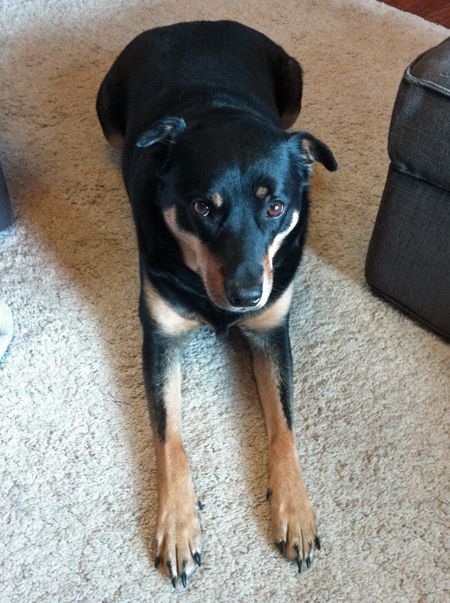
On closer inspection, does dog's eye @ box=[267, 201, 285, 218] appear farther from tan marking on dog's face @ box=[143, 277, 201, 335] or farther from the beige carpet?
the beige carpet

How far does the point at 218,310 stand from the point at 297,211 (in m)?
0.28

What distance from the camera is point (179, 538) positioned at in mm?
1318

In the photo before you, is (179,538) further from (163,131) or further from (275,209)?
(163,131)

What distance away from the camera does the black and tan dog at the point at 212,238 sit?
4.27ft

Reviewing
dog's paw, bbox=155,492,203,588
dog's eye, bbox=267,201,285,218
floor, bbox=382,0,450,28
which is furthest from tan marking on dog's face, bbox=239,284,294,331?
floor, bbox=382,0,450,28

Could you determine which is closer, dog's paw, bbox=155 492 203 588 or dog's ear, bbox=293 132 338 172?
dog's paw, bbox=155 492 203 588

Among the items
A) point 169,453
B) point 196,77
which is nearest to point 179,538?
point 169,453

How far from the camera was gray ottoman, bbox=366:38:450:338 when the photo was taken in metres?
1.45

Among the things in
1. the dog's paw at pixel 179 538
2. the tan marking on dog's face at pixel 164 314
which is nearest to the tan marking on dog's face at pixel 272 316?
the tan marking on dog's face at pixel 164 314

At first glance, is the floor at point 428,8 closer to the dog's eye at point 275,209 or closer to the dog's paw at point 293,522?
the dog's eye at point 275,209

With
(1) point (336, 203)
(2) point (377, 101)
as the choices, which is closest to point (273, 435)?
(1) point (336, 203)

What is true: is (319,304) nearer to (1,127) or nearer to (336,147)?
(336,147)

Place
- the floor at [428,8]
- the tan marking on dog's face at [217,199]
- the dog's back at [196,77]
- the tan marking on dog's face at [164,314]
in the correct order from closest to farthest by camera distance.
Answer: the tan marking on dog's face at [217,199]
the tan marking on dog's face at [164,314]
the dog's back at [196,77]
the floor at [428,8]

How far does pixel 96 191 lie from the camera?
2.06 m
